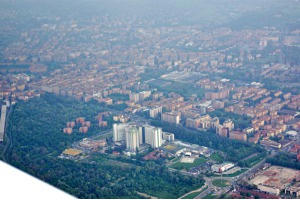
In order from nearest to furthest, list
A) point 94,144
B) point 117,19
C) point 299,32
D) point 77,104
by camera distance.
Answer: point 94,144
point 77,104
point 299,32
point 117,19

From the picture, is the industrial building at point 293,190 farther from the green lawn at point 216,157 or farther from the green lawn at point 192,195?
the green lawn at point 216,157

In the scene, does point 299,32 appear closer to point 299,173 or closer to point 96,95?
point 96,95

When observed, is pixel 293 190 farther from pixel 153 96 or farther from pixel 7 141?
pixel 153 96

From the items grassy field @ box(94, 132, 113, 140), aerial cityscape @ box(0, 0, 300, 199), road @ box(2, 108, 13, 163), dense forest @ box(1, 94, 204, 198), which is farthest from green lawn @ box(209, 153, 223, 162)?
road @ box(2, 108, 13, 163)

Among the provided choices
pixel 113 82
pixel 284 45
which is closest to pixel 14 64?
pixel 113 82

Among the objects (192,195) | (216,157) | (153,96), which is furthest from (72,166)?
(153,96)

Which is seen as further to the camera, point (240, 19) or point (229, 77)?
point (240, 19)

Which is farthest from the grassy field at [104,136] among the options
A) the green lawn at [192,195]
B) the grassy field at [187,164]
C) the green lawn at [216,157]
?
the green lawn at [192,195]
